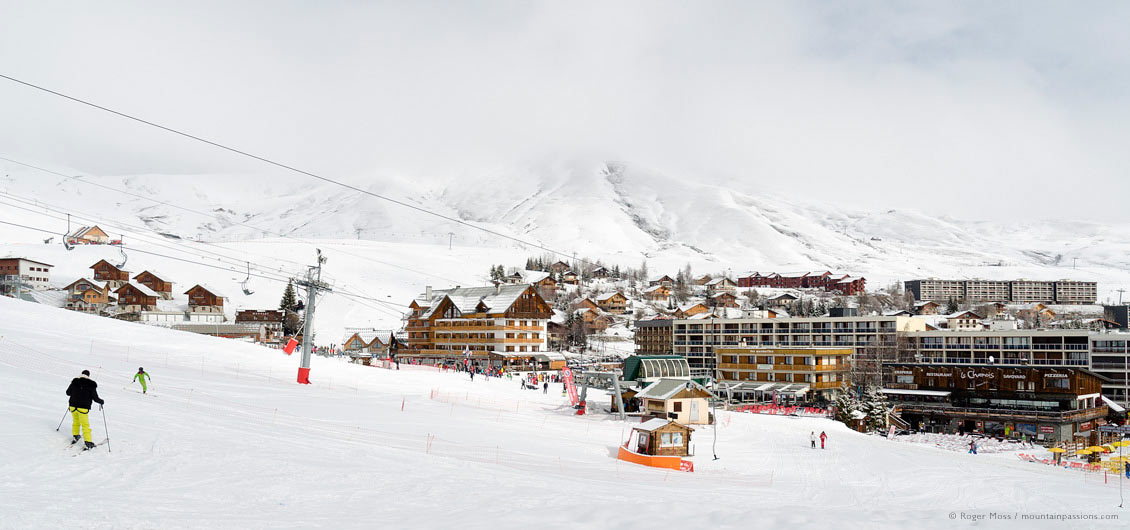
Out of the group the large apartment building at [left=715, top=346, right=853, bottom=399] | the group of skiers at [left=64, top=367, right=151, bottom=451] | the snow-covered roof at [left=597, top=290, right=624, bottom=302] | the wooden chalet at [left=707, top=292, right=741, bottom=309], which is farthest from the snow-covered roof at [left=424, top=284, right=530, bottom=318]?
the wooden chalet at [left=707, top=292, right=741, bottom=309]

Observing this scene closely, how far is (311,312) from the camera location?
35.6 metres

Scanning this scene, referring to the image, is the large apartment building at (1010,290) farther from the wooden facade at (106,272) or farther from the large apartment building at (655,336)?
the wooden facade at (106,272)

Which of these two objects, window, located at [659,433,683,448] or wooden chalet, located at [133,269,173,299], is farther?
wooden chalet, located at [133,269,173,299]

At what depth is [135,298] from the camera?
9031 centimetres

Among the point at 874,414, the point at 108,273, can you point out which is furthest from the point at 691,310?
the point at 108,273

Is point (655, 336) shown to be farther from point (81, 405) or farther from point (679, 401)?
point (81, 405)

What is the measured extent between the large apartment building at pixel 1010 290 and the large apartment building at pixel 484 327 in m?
133

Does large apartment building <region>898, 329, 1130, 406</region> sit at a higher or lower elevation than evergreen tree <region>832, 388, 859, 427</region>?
higher

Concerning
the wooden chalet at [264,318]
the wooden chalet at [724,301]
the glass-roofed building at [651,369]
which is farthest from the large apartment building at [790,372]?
the wooden chalet at [724,301]

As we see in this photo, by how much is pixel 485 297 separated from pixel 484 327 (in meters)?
3.74

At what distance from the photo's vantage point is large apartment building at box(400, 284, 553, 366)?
76375mm

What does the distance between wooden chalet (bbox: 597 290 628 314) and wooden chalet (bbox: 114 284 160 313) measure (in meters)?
70.9

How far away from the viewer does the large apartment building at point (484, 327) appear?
251 feet

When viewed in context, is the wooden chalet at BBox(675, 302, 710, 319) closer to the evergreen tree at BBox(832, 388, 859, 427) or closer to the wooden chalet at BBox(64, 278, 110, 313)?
the evergreen tree at BBox(832, 388, 859, 427)
